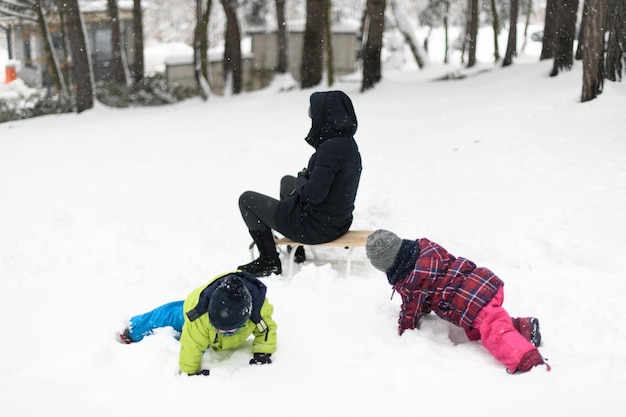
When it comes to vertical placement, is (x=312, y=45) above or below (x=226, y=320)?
above

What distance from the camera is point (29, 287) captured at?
19.5ft

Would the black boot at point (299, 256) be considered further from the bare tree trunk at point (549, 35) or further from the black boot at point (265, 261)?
the bare tree trunk at point (549, 35)

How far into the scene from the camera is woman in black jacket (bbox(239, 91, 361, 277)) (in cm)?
518

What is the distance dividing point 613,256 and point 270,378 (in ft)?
11.0

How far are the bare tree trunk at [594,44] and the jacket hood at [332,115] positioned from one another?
564 cm

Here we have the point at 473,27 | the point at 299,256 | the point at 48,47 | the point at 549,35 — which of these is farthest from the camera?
the point at 473,27

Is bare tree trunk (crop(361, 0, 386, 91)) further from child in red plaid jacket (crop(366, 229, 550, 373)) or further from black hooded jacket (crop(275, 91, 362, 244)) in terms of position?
child in red plaid jacket (crop(366, 229, 550, 373))

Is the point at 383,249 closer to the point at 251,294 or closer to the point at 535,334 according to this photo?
the point at 251,294

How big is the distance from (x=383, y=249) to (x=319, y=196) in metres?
1.15

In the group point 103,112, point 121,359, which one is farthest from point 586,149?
point 103,112

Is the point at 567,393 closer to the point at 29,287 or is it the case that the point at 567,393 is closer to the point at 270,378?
the point at 270,378

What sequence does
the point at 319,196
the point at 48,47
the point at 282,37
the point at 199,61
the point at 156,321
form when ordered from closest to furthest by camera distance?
the point at 156,321
the point at 319,196
the point at 199,61
the point at 48,47
the point at 282,37

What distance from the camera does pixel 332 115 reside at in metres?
5.15

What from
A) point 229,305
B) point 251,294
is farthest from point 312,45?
point 229,305
